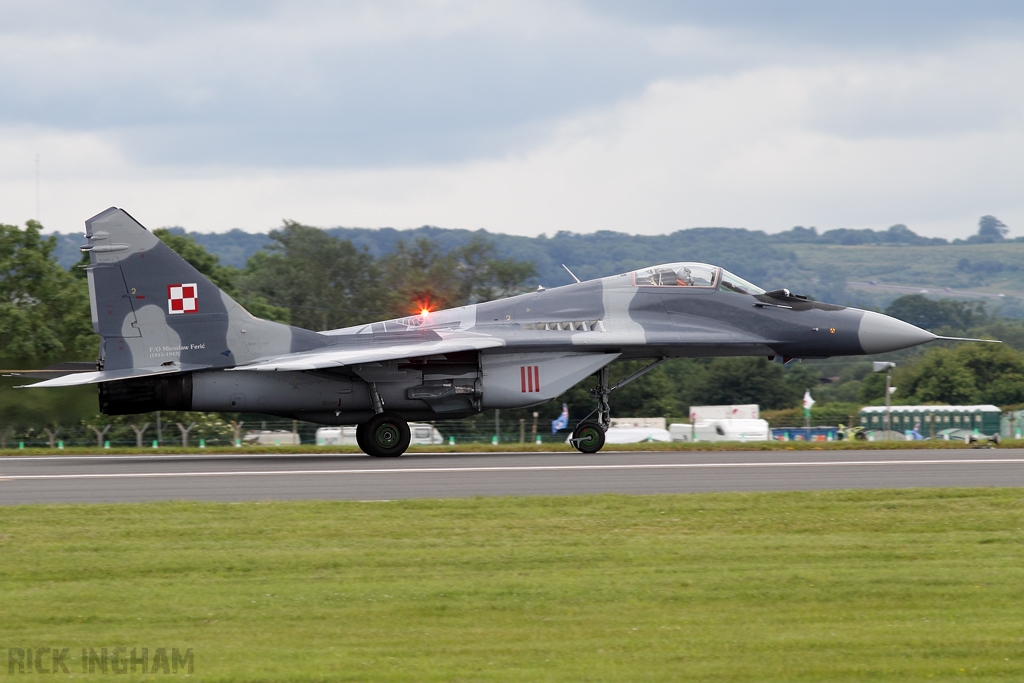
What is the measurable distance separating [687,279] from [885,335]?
4.07 meters

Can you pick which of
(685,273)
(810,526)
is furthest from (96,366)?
(810,526)

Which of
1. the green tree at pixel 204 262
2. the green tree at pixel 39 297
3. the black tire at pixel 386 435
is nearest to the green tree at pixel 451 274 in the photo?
the green tree at pixel 204 262

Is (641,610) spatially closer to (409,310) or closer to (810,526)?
(810,526)

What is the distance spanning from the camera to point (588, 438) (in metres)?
20.3

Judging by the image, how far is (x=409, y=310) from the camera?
64625 mm

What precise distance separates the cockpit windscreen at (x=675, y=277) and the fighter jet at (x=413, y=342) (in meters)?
0.03

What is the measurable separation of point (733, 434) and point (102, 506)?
29152 millimetres

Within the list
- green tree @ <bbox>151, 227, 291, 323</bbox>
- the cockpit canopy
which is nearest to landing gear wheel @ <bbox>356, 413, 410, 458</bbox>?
the cockpit canopy

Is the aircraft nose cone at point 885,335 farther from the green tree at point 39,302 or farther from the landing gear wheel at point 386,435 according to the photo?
the green tree at point 39,302

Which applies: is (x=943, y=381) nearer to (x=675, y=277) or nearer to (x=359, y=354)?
(x=675, y=277)

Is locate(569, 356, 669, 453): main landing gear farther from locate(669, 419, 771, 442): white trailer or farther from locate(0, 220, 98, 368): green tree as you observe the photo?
locate(0, 220, 98, 368): green tree

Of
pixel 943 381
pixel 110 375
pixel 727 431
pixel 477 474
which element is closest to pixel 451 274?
pixel 943 381

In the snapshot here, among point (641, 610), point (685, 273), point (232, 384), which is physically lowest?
point (641, 610)

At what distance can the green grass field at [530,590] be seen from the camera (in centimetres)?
645
